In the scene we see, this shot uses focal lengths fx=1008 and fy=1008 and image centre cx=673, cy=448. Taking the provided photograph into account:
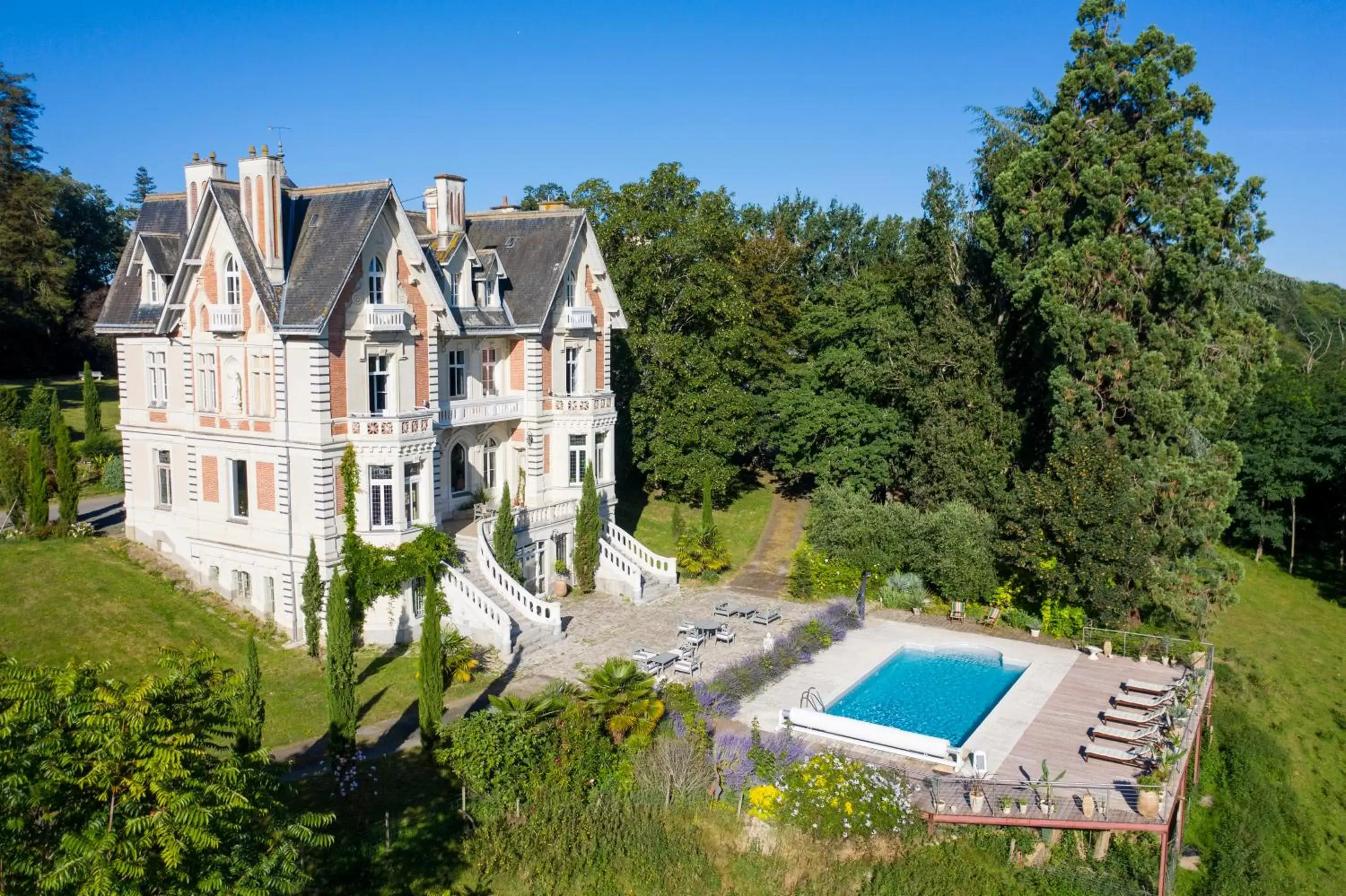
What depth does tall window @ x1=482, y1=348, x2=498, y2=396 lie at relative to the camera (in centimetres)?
3609

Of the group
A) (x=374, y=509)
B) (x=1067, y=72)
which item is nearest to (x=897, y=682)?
(x=374, y=509)

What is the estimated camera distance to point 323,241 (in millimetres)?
29609

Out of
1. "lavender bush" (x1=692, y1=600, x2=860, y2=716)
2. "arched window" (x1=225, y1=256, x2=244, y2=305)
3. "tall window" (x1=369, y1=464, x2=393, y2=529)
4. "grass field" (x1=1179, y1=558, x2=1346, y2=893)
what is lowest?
"grass field" (x1=1179, y1=558, x2=1346, y2=893)

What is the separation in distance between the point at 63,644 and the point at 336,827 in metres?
11.7

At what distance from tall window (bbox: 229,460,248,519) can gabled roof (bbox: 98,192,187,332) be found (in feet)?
17.8

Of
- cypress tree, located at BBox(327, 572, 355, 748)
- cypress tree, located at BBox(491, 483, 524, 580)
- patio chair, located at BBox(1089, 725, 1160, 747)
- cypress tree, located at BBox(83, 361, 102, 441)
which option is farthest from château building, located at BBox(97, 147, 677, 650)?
patio chair, located at BBox(1089, 725, 1160, 747)

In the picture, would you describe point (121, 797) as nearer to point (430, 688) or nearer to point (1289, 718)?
point (430, 688)

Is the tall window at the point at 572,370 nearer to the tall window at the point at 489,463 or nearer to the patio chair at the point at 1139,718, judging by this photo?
the tall window at the point at 489,463

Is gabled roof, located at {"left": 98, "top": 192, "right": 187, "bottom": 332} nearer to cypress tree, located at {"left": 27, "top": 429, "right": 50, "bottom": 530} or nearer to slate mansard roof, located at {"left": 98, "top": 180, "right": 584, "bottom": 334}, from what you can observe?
slate mansard roof, located at {"left": 98, "top": 180, "right": 584, "bottom": 334}

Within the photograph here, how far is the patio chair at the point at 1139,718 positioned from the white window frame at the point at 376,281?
23.0 metres

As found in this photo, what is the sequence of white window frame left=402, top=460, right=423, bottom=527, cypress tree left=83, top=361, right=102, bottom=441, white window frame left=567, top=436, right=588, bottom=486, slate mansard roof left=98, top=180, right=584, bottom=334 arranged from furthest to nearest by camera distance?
cypress tree left=83, top=361, right=102, bottom=441
white window frame left=567, top=436, right=588, bottom=486
white window frame left=402, top=460, right=423, bottom=527
slate mansard roof left=98, top=180, right=584, bottom=334

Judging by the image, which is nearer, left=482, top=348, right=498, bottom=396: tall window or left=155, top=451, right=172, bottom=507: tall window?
left=155, top=451, right=172, bottom=507: tall window

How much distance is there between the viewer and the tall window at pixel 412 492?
1194 inches

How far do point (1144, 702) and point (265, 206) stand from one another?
27.8m
